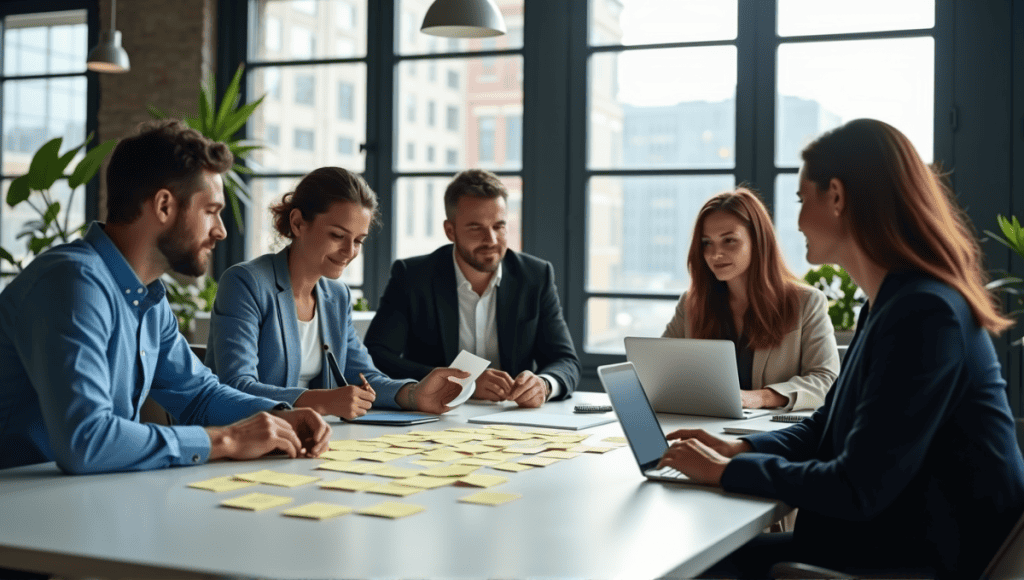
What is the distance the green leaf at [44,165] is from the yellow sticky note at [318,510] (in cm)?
436

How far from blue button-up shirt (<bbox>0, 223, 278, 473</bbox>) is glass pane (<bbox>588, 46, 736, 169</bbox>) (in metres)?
3.79

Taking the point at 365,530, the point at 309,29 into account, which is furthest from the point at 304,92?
the point at 365,530

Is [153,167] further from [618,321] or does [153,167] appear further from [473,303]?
[618,321]

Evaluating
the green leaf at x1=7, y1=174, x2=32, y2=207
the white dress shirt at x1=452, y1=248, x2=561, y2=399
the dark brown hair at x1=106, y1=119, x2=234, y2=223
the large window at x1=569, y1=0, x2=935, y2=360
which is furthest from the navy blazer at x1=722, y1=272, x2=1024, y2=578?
the green leaf at x1=7, y1=174, x2=32, y2=207

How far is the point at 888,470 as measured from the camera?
1.59 meters

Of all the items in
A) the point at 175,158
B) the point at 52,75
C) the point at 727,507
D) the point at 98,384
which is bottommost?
the point at 727,507

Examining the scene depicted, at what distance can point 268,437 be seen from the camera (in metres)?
2.01

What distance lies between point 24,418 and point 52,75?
571 cm

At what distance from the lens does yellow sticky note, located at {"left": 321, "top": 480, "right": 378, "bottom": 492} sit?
1.75 m

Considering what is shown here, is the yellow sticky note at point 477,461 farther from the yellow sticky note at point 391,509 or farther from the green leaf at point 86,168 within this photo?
the green leaf at point 86,168

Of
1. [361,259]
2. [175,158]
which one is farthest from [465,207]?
[361,259]

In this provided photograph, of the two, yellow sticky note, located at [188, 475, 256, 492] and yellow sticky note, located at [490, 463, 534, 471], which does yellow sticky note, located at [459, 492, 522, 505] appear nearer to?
yellow sticky note, located at [490, 463, 534, 471]

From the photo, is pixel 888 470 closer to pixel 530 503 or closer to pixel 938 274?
pixel 938 274

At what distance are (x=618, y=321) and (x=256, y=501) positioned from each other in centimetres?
413
